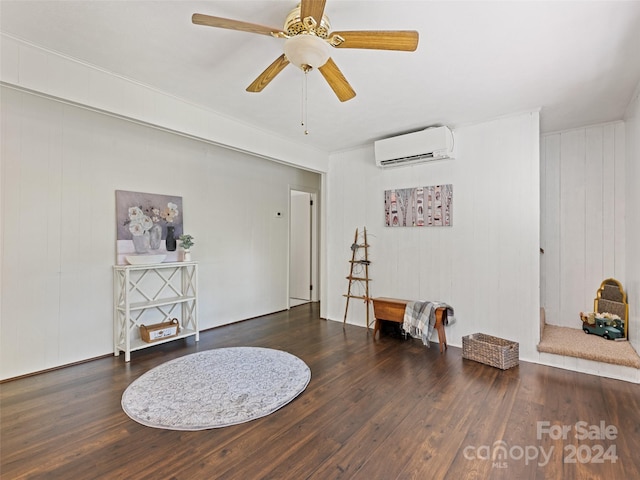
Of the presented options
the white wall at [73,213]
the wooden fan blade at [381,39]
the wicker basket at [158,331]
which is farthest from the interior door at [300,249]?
the wooden fan blade at [381,39]

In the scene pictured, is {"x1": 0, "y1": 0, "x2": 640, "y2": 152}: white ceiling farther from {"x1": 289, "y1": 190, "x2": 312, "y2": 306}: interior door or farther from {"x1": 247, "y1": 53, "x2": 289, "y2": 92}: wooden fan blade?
{"x1": 289, "y1": 190, "x2": 312, "y2": 306}: interior door

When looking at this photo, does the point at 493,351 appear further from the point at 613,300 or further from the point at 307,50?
the point at 307,50

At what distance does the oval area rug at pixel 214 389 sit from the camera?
225cm

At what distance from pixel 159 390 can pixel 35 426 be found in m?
0.77

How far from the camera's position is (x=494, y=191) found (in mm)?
3543

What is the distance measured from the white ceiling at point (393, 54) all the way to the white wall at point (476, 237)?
1.41ft

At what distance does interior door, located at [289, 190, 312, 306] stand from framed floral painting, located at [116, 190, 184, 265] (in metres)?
2.73

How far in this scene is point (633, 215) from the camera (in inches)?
123

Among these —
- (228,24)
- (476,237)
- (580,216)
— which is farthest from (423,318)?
(228,24)

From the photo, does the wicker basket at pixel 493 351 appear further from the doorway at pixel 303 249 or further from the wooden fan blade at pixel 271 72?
the doorway at pixel 303 249

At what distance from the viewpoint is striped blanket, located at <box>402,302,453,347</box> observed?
360cm

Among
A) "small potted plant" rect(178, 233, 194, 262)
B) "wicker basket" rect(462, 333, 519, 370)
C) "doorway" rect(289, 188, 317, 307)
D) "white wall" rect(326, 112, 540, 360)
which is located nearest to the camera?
"wicker basket" rect(462, 333, 519, 370)

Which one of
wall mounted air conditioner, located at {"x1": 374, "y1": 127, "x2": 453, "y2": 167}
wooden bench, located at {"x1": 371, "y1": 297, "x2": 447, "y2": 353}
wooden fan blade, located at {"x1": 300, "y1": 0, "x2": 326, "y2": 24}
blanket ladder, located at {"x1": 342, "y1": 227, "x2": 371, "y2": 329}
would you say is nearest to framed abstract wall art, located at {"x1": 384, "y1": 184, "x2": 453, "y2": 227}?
wall mounted air conditioner, located at {"x1": 374, "y1": 127, "x2": 453, "y2": 167}

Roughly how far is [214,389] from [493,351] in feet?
8.67
